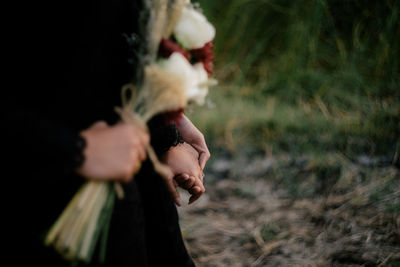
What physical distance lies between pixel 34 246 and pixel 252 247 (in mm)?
1389

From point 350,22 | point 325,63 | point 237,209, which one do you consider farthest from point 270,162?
point 350,22

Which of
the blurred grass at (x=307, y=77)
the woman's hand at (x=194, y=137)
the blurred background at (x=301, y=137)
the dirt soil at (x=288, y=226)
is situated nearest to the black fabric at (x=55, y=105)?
the woman's hand at (x=194, y=137)

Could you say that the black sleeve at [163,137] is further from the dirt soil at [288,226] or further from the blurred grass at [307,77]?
the blurred grass at [307,77]

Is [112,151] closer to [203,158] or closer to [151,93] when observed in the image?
[151,93]

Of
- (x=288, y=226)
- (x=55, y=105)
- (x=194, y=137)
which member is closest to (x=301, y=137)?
(x=288, y=226)

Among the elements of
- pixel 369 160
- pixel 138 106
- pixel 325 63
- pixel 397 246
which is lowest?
pixel 397 246

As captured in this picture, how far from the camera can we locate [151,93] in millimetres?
798

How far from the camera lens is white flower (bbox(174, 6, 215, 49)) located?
85 centimetres

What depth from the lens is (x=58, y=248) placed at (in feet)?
2.49

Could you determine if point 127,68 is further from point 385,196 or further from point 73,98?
point 385,196

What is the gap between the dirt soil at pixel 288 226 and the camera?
1.84 metres

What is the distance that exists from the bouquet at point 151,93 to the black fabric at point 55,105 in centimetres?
4

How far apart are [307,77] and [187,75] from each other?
8.36 ft

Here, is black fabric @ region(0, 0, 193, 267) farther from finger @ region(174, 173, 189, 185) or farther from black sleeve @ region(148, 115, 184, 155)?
finger @ region(174, 173, 189, 185)
